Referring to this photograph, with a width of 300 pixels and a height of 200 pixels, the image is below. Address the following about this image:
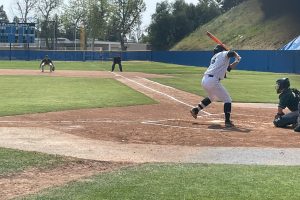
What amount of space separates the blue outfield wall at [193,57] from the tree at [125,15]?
25763 mm

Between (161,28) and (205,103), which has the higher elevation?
(161,28)

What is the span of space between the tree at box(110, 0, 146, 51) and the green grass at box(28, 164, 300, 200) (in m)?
114

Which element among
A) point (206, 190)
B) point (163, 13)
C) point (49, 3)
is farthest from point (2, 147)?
point (49, 3)

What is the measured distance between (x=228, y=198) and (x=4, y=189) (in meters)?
2.60

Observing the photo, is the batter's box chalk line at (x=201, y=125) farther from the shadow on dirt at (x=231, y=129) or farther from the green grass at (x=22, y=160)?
the green grass at (x=22, y=160)

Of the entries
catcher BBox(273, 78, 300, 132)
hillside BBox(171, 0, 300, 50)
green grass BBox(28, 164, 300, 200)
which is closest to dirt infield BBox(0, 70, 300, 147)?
catcher BBox(273, 78, 300, 132)

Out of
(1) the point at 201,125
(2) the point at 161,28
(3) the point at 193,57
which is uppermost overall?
(2) the point at 161,28

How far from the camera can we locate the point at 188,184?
21.1 feet

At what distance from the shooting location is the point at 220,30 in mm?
89938

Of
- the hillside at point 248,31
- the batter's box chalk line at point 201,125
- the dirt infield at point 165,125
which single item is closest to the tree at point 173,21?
the hillside at point 248,31

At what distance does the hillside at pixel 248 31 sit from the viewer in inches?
2758

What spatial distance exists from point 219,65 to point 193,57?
204 feet

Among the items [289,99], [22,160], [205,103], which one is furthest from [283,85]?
[22,160]

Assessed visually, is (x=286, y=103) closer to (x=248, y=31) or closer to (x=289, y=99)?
(x=289, y=99)
